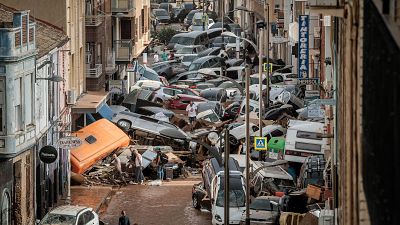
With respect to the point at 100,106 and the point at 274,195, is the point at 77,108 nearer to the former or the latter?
the point at 100,106

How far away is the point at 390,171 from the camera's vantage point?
784cm

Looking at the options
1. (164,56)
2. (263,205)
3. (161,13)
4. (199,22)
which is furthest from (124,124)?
(161,13)

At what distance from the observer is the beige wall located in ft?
145

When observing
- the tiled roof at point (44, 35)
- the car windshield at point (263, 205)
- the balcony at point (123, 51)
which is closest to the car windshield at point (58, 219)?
the car windshield at point (263, 205)

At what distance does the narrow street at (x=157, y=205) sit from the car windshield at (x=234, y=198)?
5.89 feet

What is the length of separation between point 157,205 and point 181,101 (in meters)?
24.5

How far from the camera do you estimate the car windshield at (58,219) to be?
1246 inches

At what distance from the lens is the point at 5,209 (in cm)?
3183

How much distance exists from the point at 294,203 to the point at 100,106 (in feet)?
52.2

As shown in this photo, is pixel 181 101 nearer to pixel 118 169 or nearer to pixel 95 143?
pixel 95 143

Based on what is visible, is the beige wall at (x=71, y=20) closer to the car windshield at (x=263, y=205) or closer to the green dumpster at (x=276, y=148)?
the green dumpster at (x=276, y=148)

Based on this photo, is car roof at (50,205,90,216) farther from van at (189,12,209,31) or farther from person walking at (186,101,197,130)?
van at (189,12,209,31)

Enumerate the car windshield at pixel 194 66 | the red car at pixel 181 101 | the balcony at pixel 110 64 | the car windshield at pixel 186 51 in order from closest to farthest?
Answer: the balcony at pixel 110 64 → the red car at pixel 181 101 → the car windshield at pixel 194 66 → the car windshield at pixel 186 51

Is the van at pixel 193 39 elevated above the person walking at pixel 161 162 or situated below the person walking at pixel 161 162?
above
